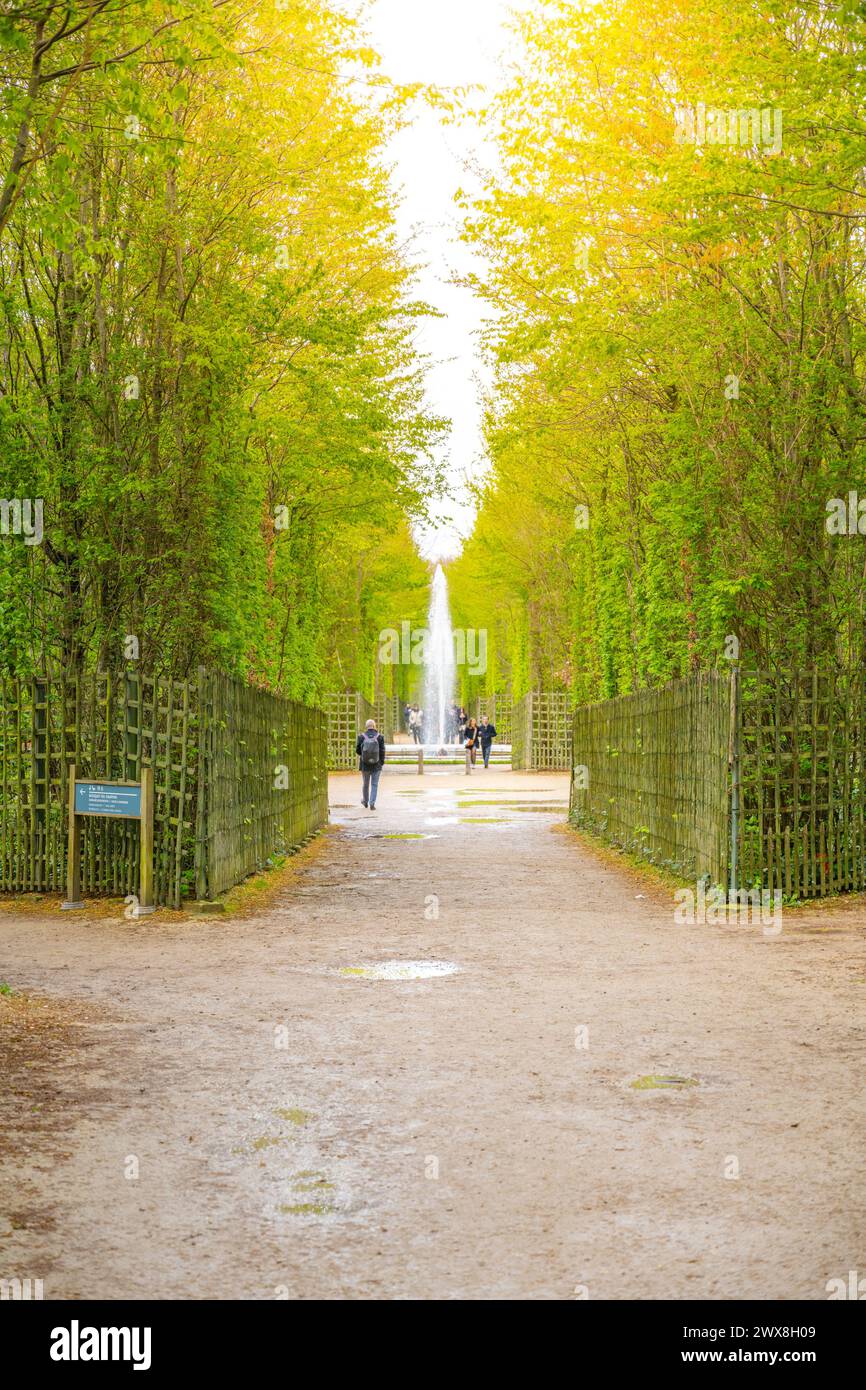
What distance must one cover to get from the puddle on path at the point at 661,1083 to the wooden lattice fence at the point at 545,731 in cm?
3992

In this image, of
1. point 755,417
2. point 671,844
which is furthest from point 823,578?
point 671,844

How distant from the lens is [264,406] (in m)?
18.8

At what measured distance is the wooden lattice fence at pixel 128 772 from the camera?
13.8 meters

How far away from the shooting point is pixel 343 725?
48500mm

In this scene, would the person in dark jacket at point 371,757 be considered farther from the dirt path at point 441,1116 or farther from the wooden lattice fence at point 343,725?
the wooden lattice fence at point 343,725

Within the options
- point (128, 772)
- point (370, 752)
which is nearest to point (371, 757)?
point (370, 752)

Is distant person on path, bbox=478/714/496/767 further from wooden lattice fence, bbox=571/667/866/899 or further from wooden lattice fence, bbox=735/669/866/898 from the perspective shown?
wooden lattice fence, bbox=735/669/866/898

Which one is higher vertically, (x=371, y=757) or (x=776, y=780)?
(x=776, y=780)

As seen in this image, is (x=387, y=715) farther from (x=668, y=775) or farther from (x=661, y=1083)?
(x=661, y=1083)

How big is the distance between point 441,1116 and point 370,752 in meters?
23.2

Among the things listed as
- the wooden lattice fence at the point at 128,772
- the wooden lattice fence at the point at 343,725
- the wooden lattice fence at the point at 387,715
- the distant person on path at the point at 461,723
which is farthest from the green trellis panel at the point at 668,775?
the distant person on path at the point at 461,723

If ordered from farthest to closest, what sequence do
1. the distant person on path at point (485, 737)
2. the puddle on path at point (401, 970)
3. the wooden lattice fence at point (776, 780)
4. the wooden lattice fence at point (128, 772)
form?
the distant person on path at point (485, 737) < the wooden lattice fence at point (776, 780) < the wooden lattice fence at point (128, 772) < the puddle on path at point (401, 970)

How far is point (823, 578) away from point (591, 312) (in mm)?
3967

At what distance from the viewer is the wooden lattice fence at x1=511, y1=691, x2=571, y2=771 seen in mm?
47781
